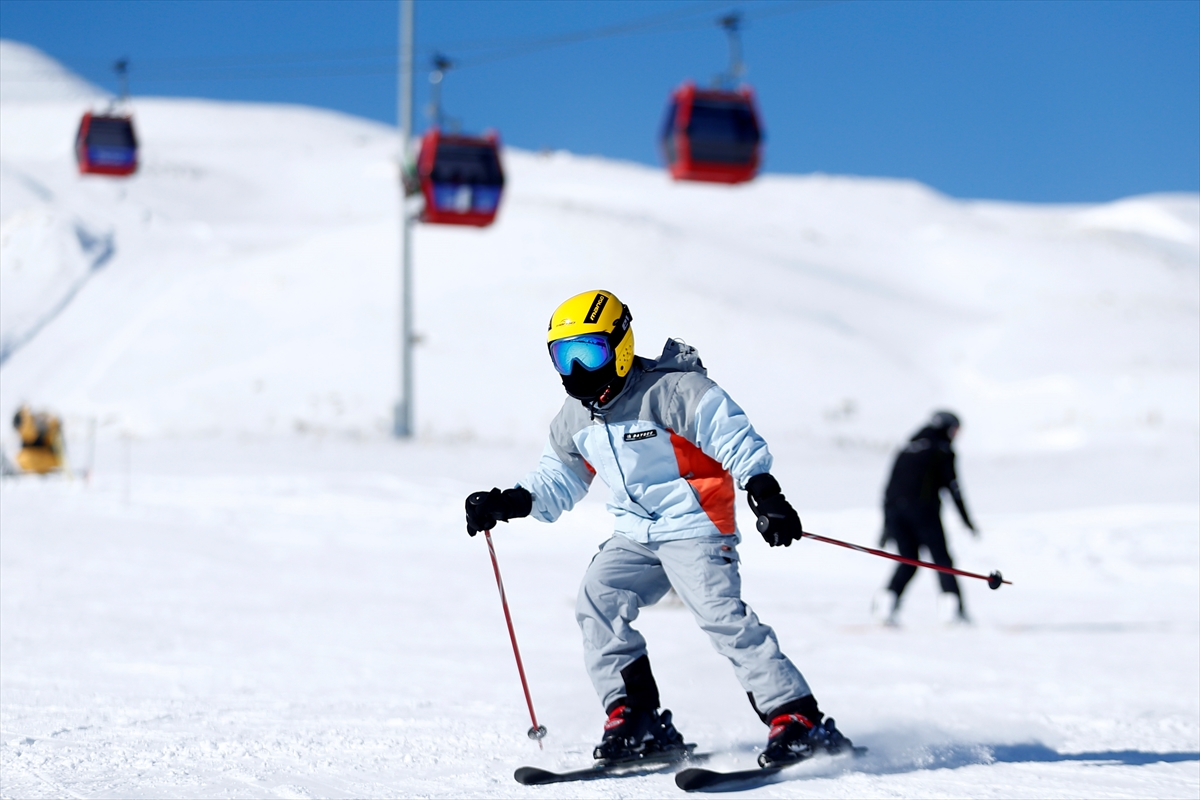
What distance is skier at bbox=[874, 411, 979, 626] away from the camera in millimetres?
8289

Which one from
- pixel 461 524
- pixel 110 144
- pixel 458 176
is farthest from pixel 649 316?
pixel 461 524

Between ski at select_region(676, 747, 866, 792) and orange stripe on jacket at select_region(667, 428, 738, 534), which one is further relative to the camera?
orange stripe on jacket at select_region(667, 428, 738, 534)

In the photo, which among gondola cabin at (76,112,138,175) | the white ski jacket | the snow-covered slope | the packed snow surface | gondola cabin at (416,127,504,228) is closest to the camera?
the white ski jacket

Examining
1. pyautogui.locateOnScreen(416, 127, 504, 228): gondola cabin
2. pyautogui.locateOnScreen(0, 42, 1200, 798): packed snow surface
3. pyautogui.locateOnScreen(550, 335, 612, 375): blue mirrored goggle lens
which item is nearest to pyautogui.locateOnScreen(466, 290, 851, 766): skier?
pyautogui.locateOnScreen(550, 335, 612, 375): blue mirrored goggle lens

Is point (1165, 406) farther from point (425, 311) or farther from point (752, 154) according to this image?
point (425, 311)

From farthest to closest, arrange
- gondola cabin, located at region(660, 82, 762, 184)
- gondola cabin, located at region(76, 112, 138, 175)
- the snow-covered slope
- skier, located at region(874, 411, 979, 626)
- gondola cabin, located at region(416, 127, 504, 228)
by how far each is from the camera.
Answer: the snow-covered slope
gondola cabin, located at region(416, 127, 504, 228)
gondola cabin, located at region(76, 112, 138, 175)
gondola cabin, located at region(660, 82, 762, 184)
skier, located at region(874, 411, 979, 626)

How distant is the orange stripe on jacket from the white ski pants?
0.24 feet

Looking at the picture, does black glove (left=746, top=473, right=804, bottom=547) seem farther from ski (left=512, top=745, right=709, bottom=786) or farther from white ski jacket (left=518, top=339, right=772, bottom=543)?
ski (left=512, top=745, right=709, bottom=786)

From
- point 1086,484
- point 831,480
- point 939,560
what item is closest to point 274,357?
point 831,480

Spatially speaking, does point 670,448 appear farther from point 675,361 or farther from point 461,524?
point 461,524

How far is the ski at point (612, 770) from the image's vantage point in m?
3.75

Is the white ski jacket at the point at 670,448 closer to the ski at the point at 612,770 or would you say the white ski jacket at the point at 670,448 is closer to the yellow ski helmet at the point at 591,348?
the yellow ski helmet at the point at 591,348

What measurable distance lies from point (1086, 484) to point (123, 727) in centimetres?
1630

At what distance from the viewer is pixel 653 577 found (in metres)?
4.02
